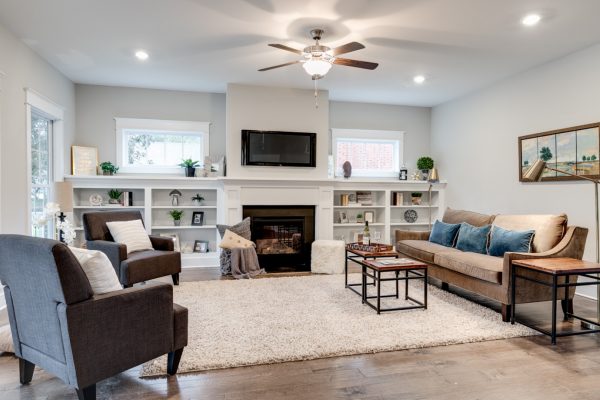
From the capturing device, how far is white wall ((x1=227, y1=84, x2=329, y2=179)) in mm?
5641

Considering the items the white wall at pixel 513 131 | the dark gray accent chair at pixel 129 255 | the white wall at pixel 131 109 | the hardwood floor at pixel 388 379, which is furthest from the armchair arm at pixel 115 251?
the white wall at pixel 513 131

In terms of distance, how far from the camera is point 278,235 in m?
5.91

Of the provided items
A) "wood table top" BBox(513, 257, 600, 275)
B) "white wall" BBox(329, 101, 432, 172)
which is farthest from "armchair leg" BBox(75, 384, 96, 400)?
"white wall" BBox(329, 101, 432, 172)

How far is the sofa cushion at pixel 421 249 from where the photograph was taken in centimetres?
446

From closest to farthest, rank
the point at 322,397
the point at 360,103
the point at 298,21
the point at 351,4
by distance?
the point at 322,397 → the point at 351,4 → the point at 298,21 → the point at 360,103

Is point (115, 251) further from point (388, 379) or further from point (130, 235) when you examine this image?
point (388, 379)

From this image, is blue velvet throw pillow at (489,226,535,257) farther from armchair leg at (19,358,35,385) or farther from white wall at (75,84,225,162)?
white wall at (75,84,225,162)

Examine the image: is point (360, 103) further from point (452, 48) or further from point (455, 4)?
point (455, 4)

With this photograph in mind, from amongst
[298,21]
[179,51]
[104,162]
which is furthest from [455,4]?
[104,162]

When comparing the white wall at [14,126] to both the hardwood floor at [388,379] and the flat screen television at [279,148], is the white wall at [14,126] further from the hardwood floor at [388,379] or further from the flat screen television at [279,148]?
the flat screen television at [279,148]

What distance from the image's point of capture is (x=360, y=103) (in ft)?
21.8

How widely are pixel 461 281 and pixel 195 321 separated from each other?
8.68 ft

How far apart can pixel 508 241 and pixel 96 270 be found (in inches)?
146

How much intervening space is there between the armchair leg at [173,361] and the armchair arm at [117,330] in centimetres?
13
